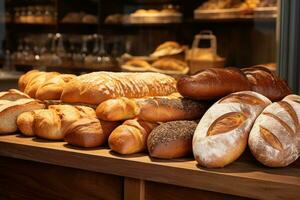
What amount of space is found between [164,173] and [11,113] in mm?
544

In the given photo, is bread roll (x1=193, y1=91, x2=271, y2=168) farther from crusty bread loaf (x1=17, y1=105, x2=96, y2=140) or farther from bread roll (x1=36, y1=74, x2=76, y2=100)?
bread roll (x1=36, y1=74, x2=76, y2=100)

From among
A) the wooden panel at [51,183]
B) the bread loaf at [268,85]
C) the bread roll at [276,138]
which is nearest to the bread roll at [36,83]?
the wooden panel at [51,183]

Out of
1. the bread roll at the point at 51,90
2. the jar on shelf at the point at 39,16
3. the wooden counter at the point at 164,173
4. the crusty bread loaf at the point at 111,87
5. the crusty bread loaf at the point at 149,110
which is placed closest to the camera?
the wooden counter at the point at 164,173

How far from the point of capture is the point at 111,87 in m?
1.29

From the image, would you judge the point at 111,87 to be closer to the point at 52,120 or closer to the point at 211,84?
the point at 52,120

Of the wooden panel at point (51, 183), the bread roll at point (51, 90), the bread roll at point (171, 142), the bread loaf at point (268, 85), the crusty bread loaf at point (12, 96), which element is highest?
the bread loaf at point (268, 85)

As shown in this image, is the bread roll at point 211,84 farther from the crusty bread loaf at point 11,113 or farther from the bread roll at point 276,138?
the crusty bread loaf at point 11,113

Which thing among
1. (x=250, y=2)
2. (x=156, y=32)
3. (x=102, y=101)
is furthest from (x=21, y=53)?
(x=102, y=101)

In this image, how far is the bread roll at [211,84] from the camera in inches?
44.2

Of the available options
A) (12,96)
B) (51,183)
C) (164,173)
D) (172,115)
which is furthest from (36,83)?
(164,173)

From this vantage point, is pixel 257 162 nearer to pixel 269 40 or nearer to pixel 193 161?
pixel 193 161

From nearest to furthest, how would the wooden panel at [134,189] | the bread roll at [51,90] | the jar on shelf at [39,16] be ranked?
1. the wooden panel at [134,189]
2. the bread roll at [51,90]
3. the jar on shelf at [39,16]

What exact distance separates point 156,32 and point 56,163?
9.52ft

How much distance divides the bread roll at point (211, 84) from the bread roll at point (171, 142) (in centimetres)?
10
